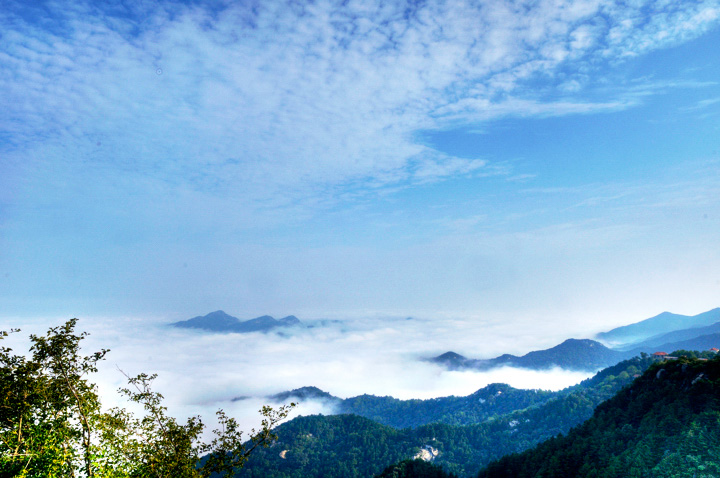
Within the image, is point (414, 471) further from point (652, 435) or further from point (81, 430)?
point (81, 430)

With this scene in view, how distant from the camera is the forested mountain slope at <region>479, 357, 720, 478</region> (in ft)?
216

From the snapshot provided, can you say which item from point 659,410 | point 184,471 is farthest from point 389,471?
point 184,471

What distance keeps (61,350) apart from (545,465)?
348 ft

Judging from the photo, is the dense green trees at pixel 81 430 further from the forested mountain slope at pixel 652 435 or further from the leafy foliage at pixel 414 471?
the leafy foliage at pixel 414 471

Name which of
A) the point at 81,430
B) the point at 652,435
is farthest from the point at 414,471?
the point at 81,430

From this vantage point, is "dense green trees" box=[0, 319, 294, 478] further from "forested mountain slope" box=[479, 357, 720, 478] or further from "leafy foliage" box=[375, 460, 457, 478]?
"leafy foliage" box=[375, 460, 457, 478]

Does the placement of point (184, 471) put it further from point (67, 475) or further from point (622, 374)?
point (622, 374)

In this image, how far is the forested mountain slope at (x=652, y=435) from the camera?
216 ft

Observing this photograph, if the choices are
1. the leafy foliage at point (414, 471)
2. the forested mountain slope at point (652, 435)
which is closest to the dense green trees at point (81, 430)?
the forested mountain slope at point (652, 435)

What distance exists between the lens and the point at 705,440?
65375 millimetres

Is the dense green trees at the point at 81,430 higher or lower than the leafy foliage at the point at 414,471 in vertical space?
higher

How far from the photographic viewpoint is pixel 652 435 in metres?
76.7

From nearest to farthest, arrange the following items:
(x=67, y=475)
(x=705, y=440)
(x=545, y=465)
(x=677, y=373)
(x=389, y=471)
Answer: (x=67, y=475) → (x=705, y=440) → (x=677, y=373) → (x=545, y=465) → (x=389, y=471)

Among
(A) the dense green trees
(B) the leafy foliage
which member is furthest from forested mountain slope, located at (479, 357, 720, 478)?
(A) the dense green trees
